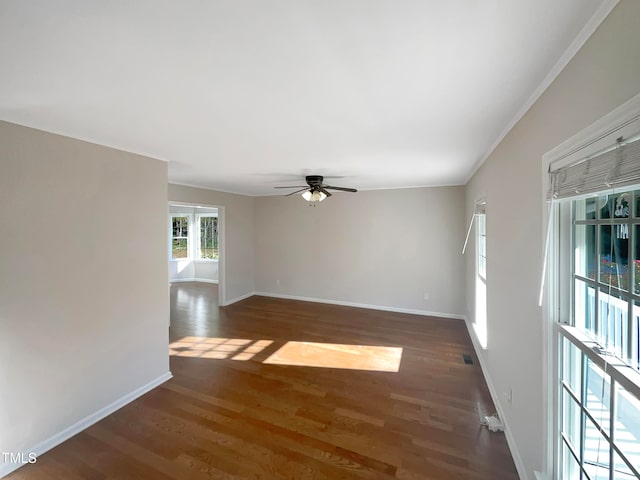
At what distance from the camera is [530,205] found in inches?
60.6

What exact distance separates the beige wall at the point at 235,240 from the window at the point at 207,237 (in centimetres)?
268

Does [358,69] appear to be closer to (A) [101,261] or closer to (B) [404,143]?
(B) [404,143]

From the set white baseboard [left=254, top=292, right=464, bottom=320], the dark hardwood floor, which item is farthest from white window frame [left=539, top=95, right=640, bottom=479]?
white baseboard [left=254, top=292, right=464, bottom=320]

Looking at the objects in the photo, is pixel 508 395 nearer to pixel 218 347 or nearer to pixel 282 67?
pixel 282 67

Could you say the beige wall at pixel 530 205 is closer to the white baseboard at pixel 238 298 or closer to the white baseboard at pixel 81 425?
the white baseboard at pixel 81 425

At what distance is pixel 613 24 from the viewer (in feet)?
2.71

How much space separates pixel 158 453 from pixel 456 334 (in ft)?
12.9

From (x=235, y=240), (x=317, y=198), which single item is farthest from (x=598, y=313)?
(x=235, y=240)

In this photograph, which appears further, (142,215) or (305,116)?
(142,215)

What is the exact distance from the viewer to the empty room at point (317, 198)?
92 centimetres

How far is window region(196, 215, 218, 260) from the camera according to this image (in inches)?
328

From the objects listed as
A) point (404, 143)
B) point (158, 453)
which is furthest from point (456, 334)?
point (158, 453)

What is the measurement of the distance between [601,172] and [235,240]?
5.62m

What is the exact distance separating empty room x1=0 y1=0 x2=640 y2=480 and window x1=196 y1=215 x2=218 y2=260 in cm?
472
